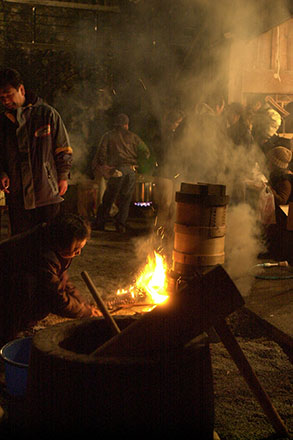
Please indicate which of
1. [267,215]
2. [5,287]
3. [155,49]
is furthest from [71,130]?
[5,287]

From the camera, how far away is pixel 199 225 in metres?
5.54

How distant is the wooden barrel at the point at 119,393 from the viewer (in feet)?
7.68

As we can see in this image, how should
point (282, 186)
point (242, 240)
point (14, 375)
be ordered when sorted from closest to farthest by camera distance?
point (14, 375)
point (242, 240)
point (282, 186)

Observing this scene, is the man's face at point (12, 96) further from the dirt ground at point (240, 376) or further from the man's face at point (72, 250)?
the dirt ground at point (240, 376)

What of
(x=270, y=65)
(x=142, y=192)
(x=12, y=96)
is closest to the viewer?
(x=12, y=96)

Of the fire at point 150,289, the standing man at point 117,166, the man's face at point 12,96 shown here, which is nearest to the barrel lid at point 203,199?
the fire at point 150,289

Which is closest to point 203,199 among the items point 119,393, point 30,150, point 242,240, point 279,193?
point 30,150

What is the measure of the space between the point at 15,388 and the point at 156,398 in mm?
1296

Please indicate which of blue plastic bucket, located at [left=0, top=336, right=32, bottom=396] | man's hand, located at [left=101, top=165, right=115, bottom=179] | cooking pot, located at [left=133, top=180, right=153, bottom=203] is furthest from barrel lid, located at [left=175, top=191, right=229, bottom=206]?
cooking pot, located at [left=133, top=180, right=153, bottom=203]

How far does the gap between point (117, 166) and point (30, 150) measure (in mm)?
6582

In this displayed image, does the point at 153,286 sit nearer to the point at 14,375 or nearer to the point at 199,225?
the point at 199,225

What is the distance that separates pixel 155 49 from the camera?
15.9 meters

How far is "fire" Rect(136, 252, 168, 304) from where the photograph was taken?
242 inches

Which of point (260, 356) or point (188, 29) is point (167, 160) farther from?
point (260, 356)
